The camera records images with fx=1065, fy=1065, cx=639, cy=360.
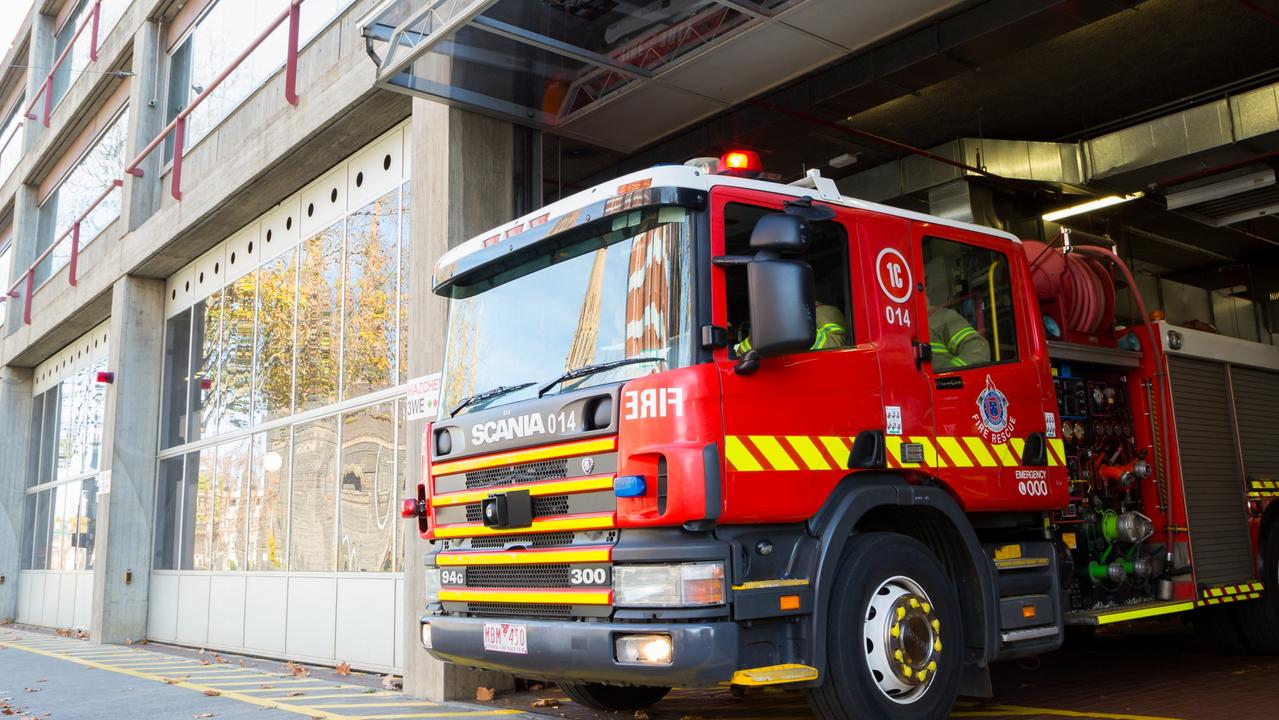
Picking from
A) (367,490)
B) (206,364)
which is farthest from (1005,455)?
(206,364)

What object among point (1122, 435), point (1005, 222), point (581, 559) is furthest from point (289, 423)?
point (1005, 222)

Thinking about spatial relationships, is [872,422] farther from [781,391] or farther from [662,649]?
[662,649]

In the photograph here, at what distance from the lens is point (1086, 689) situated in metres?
7.09

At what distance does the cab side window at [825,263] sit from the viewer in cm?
496

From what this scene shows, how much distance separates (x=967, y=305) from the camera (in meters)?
6.02

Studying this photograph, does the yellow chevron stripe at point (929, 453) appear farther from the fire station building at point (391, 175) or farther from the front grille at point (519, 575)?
the front grille at point (519, 575)

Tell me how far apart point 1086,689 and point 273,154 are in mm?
8697

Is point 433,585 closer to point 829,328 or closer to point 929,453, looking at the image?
point 829,328

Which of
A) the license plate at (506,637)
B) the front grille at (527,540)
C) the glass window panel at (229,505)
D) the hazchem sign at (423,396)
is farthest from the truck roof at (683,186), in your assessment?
the glass window panel at (229,505)

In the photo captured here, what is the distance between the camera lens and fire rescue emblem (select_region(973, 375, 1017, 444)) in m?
5.80

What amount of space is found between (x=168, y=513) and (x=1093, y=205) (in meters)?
12.8

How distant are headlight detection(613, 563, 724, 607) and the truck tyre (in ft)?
18.0

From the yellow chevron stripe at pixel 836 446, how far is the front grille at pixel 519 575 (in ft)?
4.40

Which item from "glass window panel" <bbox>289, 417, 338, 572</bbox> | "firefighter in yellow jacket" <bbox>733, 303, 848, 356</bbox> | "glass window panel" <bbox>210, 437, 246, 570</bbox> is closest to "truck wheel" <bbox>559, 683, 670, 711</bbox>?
"firefighter in yellow jacket" <bbox>733, 303, 848, 356</bbox>
